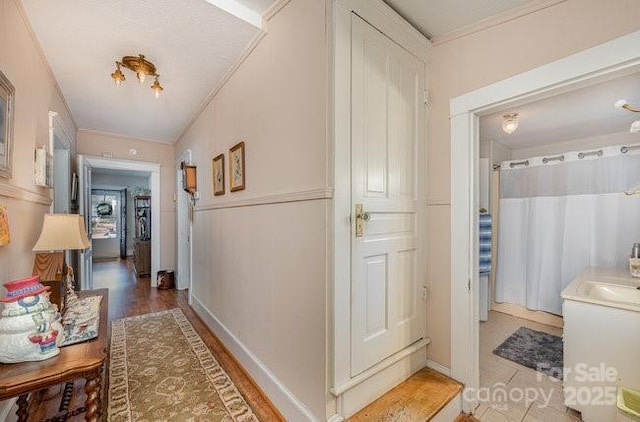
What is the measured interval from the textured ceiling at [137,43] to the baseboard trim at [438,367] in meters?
2.57

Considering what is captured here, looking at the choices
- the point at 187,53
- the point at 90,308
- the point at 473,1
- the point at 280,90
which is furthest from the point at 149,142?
the point at 473,1

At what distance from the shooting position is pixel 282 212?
159 cm

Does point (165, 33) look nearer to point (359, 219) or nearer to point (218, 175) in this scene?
point (218, 175)

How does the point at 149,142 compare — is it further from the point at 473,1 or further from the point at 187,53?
the point at 473,1

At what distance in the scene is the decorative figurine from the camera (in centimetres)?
Result: 98

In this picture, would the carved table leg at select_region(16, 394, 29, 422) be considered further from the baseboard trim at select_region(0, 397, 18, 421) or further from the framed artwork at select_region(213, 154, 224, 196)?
the framed artwork at select_region(213, 154, 224, 196)

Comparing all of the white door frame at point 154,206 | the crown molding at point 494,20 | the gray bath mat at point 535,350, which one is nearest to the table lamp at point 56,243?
the crown molding at point 494,20

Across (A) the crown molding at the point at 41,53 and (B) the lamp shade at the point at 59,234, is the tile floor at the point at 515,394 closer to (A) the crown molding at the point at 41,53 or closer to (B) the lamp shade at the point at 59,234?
(B) the lamp shade at the point at 59,234

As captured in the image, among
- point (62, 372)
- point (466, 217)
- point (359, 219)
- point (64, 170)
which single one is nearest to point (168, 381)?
point (62, 372)

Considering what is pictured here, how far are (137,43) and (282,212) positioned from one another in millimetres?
1653

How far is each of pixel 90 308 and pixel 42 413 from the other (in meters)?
0.70

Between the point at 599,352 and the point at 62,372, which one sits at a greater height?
the point at 62,372

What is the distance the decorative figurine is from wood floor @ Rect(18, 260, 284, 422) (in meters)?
0.61

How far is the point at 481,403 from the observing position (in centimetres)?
171
